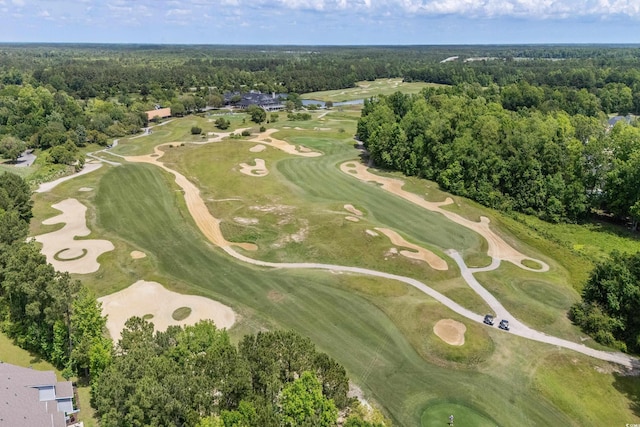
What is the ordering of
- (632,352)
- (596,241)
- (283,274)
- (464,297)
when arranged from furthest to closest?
(596,241), (283,274), (464,297), (632,352)

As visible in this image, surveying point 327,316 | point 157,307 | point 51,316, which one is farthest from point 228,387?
point 157,307

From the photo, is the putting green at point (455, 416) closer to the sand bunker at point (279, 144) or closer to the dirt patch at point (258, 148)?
the sand bunker at point (279, 144)

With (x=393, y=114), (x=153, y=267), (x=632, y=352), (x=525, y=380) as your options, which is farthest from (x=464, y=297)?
(x=393, y=114)

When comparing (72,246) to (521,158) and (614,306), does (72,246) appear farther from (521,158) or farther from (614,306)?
(521,158)

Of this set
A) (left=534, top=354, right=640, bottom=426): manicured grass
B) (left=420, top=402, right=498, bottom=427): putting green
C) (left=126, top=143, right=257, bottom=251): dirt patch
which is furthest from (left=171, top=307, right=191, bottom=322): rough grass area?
(left=534, top=354, right=640, bottom=426): manicured grass

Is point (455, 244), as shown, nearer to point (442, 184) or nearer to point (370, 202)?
point (370, 202)

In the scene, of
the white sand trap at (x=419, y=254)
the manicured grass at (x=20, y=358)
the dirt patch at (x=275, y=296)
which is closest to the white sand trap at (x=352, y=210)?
the white sand trap at (x=419, y=254)
